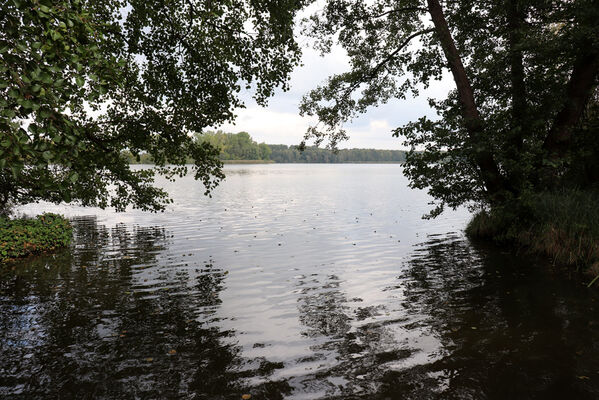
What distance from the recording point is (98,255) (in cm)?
1689

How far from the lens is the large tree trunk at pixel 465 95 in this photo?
52.8 ft

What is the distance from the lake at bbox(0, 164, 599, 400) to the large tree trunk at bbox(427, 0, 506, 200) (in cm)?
302

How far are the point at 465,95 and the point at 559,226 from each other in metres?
6.57

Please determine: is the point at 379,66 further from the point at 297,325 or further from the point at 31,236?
the point at 31,236

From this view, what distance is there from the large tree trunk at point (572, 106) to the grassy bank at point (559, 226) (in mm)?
1705

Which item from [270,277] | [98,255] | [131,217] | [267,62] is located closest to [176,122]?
[267,62]

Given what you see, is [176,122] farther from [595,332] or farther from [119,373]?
[595,332]

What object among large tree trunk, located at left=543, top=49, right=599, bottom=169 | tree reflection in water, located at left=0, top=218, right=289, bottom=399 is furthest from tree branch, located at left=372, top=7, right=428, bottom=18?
tree reflection in water, located at left=0, top=218, right=289, bottom=399

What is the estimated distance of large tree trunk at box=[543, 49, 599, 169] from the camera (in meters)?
14.9

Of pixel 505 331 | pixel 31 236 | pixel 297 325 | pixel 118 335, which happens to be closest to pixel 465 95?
pixel 505 331

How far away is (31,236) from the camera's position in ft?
55.5

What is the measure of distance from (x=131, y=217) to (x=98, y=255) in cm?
1392

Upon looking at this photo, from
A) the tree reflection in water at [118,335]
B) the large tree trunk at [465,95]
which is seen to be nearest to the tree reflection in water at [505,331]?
the tree reflection in water at [118,335]

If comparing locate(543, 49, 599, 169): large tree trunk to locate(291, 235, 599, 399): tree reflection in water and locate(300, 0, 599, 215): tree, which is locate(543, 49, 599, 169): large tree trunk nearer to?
locate(300, 0, 599, 215): tree
